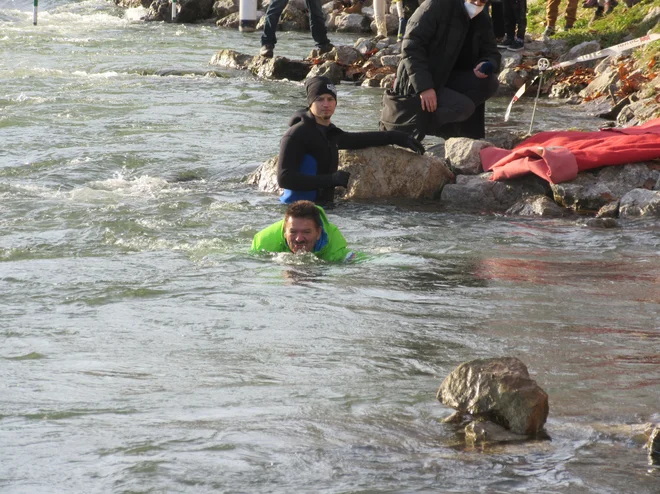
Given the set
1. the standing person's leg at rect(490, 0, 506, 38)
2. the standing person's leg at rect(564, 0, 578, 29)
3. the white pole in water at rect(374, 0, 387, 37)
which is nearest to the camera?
the standing person's leg at rect(490, 0, 506, 38)

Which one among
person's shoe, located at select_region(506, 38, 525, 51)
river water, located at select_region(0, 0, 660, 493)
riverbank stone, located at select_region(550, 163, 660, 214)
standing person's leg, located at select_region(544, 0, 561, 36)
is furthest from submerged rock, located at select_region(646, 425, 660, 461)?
standing person's leg, located at select_region(544, 0, 561, 36)

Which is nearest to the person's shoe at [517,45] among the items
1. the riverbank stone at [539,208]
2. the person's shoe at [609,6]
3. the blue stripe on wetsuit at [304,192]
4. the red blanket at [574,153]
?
the person's shoe at [609,6]

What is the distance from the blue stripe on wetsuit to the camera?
30.0 ft

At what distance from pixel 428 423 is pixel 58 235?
16.3 ft

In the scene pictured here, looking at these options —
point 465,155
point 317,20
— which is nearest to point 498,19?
point 317,20

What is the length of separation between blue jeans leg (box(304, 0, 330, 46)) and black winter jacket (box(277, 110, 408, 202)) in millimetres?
8981

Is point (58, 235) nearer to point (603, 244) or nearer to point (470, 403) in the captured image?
point (603, 244)

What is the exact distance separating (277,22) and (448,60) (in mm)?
8662

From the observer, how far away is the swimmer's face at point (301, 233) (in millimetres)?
7289

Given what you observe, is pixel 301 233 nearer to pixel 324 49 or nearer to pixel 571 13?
pixel 324 49

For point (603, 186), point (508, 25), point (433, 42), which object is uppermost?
point (508, 25)

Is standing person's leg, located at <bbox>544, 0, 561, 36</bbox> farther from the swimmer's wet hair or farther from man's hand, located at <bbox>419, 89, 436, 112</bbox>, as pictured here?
the swimmer's wet hair

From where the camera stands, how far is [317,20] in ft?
60.3

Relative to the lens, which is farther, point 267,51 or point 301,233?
point 267,51
